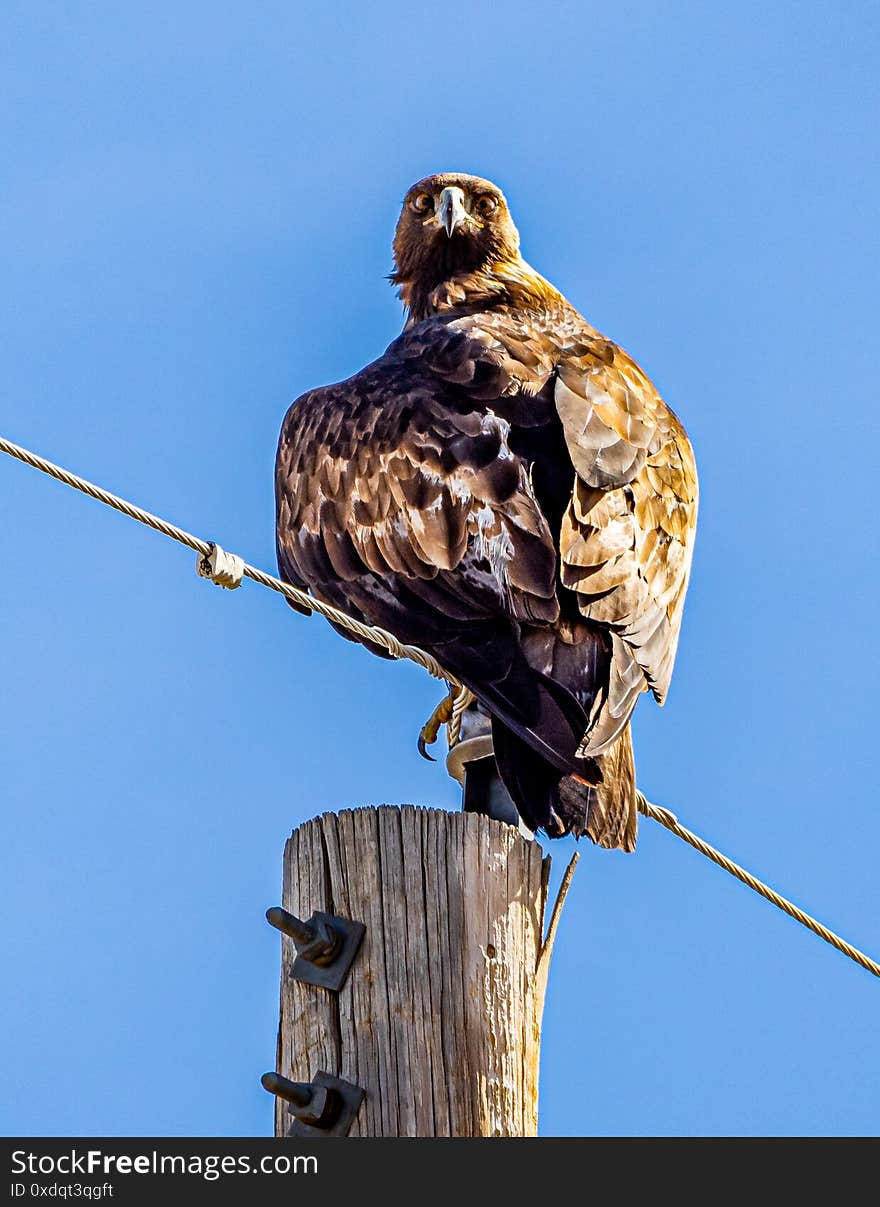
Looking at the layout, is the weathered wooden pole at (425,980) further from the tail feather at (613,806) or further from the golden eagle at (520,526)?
the golden eagle at (520,526)

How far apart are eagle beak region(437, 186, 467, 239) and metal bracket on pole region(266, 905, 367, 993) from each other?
4.87 m

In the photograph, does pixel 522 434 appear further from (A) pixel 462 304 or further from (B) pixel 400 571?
(A) pixel 462 304

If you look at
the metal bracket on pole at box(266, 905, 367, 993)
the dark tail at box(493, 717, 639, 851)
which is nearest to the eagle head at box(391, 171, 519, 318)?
the dark tail at box(493, 717, 639, 851)

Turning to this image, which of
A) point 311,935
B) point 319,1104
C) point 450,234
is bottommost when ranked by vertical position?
point 319,1104

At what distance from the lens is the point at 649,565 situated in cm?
662

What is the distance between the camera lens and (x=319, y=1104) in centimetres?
455

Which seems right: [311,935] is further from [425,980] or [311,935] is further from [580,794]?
[580,794]

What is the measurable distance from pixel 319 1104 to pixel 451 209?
531cm

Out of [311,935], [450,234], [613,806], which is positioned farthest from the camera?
[450,234]

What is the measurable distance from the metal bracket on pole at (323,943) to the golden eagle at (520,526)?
1.23 metres

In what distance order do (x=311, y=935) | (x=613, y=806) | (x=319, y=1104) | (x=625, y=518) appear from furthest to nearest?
(x=625, y=518)
(x=613, y=806)
(x=311, y=935)
(x=319, y=1104)

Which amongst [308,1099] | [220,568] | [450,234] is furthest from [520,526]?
[450,234]
